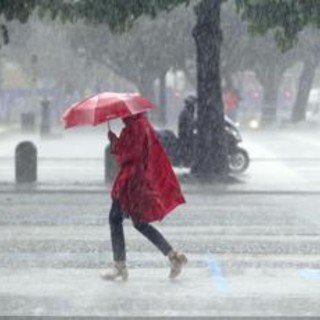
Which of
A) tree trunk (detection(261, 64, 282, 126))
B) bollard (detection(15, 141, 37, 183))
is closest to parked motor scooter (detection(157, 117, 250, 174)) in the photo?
bollard (detection(15, 141, 37, 183))

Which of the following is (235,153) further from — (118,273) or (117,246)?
(118,273)

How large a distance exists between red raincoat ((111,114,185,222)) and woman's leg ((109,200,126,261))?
0.38ft

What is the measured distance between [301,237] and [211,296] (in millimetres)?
4574

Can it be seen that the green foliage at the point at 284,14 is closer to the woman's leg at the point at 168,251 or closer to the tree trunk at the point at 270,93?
the woman's leg at the point at 168,251

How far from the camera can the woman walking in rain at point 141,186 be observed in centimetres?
1011

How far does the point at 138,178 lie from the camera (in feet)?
33.2

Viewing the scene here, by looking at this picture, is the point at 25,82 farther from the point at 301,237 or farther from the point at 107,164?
the point at 301,237

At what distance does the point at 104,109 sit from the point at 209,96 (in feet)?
38.5

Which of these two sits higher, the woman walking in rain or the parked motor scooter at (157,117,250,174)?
the woman walking in rain

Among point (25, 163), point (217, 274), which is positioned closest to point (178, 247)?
point (217, 274)

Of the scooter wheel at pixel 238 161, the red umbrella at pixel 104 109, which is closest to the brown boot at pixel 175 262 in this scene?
the red umbrella at pixel 104 109

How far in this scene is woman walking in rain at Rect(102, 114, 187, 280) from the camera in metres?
10.1

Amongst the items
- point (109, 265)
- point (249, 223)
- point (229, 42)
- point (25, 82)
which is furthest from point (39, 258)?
point (25, 82)

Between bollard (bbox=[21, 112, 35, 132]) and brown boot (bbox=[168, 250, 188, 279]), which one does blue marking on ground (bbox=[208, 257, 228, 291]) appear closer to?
brown boot (bbox=[168, 250, 188, 279])
